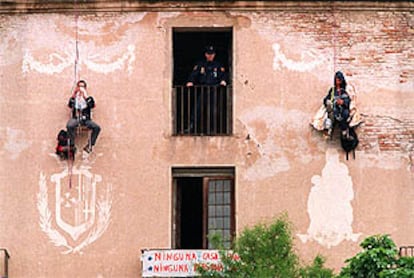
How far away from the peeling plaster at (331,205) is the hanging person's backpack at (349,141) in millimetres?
229

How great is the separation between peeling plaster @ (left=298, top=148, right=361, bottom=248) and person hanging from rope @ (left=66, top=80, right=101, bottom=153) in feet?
14.8

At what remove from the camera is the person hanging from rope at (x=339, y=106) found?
34.4m

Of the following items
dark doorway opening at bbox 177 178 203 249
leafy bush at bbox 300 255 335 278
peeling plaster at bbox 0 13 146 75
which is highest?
peeling plaster at bbox 0 13 146 75

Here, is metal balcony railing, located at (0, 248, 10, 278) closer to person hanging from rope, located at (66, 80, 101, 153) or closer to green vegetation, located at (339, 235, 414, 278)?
person hanging from rope, located at (66, 80, 101, 153)

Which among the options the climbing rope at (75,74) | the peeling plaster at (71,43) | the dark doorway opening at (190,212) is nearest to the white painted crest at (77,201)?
the climbing rope at (75,74)

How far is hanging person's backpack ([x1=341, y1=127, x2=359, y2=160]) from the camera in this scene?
113ft

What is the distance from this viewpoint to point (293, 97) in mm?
35000

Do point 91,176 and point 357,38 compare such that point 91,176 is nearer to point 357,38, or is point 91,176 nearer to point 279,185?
point 279,185

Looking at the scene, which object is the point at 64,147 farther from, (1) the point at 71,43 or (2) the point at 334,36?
(2) the point at 334,36

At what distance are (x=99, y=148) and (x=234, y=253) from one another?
15.5ft

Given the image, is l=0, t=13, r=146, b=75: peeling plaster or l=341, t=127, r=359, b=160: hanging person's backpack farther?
l=0, t=13, r=146, b=75: peeling plaster

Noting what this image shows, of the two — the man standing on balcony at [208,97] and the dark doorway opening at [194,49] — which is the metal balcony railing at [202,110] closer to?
the man standing on balcony at [208,97]

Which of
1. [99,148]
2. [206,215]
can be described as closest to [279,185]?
[206,215]

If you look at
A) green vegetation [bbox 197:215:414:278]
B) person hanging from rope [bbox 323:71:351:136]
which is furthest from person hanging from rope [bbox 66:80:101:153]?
person hanging from rope [bbox 323:71:351:136]
